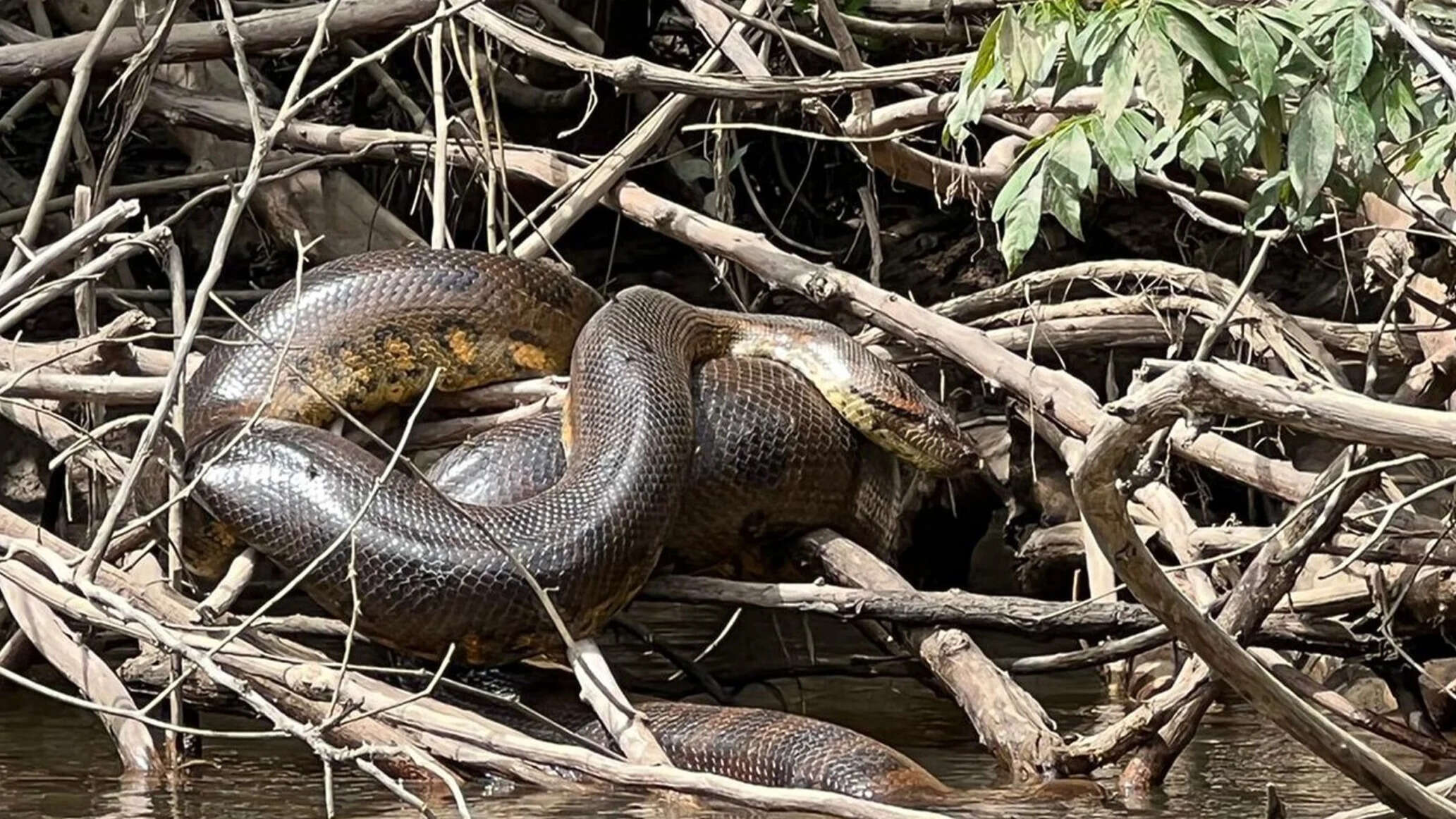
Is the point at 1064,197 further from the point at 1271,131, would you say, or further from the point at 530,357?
the point at 530,357

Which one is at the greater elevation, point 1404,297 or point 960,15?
point 960,15

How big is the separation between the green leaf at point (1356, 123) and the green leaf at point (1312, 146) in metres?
0.04

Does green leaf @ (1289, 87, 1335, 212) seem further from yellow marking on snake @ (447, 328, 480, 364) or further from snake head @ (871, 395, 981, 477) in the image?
yellow marking on snake @ (447, 328, 480, 364)

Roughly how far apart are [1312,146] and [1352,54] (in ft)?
0.55

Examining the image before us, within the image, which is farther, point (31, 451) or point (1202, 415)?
point (31, 451)

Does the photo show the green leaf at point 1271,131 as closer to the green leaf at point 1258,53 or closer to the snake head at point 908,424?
the green leaf at point 1258,53

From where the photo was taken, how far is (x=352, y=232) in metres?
7.30

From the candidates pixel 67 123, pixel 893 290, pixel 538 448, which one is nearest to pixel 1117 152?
A: pixel 538 448

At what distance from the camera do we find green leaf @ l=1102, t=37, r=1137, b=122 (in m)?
3.41

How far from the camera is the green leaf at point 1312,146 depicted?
138 inches

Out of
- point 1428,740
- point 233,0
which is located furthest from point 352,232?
point 1428,740

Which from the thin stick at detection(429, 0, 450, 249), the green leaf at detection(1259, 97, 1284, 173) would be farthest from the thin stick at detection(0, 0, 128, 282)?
the green leaf at detection(1259, 97, 1284, 173)

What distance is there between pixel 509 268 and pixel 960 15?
196 centimetres

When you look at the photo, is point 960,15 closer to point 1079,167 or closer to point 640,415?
point 640,415
